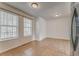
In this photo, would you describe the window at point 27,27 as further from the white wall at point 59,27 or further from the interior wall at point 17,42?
the white wall at point 59,27

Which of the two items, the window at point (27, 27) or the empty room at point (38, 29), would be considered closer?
the empty room at point (38, 29)

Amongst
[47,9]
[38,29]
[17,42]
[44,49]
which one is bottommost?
[44,49]

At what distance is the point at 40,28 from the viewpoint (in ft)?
4.38

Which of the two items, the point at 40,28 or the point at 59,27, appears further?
the point at 40,28

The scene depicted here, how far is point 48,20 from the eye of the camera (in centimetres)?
130

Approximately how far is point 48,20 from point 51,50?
19.8 inches

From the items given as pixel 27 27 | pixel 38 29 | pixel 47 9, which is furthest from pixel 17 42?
pixel 47 9

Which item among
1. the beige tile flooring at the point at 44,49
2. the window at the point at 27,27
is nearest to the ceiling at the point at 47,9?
the window at the point at 27,27

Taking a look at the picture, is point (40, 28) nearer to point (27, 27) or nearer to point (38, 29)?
point (38, 29)

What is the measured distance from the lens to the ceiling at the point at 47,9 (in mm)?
1067

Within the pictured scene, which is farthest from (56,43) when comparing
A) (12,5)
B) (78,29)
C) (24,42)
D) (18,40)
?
(12,5)

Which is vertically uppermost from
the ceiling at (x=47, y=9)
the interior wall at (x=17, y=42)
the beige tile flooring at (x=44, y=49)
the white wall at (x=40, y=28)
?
the ceiling at (x=47, y=9)

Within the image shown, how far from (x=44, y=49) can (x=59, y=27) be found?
0.44 meters

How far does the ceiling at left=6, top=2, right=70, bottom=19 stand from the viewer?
107cm
